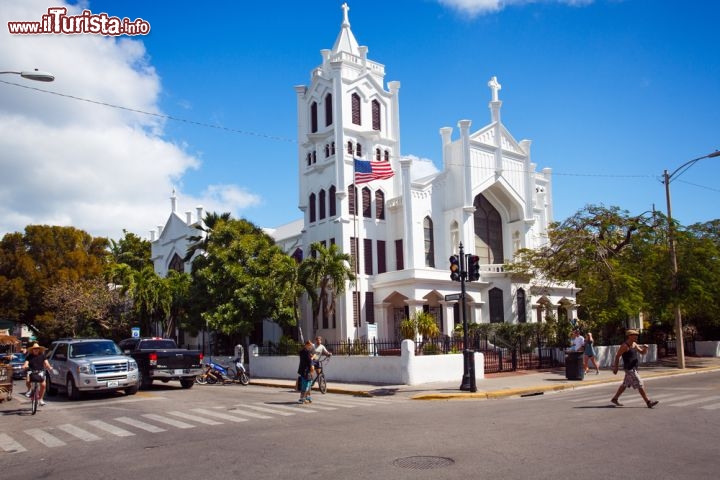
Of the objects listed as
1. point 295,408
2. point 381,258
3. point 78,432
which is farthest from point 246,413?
point 381,258

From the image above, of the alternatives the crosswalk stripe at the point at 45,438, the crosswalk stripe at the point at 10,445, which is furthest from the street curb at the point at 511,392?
the crosswalk stripe at the point at 10,445

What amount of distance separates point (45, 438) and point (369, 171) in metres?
21.8

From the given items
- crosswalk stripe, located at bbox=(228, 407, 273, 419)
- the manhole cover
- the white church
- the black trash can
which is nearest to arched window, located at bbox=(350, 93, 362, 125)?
the white church

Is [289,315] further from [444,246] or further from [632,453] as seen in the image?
[632,453]

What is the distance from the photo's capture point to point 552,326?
2908 centimetres

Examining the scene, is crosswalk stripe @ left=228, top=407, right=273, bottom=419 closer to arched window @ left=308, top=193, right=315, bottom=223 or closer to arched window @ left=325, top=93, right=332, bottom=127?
arched window @ left=308, top=193, right=315, bottom=223

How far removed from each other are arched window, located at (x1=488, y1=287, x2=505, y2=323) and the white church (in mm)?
58

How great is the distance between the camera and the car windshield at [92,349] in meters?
18.9

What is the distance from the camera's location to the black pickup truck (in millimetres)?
21500

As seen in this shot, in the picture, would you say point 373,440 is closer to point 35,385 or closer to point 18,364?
point 35,385

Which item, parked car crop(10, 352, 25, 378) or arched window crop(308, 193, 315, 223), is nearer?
parked car crop(10, 352, 25, 378)

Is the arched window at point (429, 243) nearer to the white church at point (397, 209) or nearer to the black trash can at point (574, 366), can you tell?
the white church at point (397, 209)

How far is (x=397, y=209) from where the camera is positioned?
1486 inches

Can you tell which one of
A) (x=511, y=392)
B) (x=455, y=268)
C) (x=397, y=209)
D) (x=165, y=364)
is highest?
(x=397, y=209)
